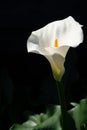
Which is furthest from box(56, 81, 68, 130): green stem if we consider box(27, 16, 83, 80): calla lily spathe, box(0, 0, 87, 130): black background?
box(0, 0, 87, 130): black background

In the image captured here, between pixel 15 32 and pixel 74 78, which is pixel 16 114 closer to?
pixel 74 78

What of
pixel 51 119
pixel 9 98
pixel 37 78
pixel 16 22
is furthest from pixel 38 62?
pixel 51 119

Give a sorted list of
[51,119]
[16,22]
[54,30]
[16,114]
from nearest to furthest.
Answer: [54,30], [51,119], [16,114], [16,22]

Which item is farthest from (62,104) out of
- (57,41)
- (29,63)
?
(29,63)

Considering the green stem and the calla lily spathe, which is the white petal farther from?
the green stem

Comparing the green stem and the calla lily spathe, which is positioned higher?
the calla lily spathe
